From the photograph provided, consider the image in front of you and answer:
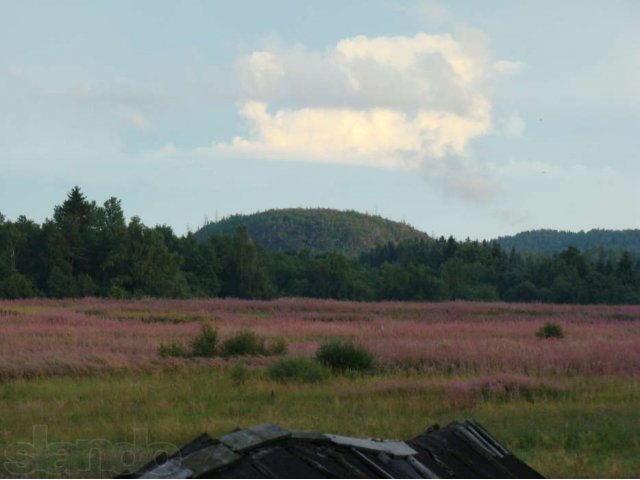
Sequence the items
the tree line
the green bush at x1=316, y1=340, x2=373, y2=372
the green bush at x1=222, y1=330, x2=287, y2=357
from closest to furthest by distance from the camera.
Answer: the green bush at x1=316, y1=340, x2=373, y2=372, the green bush at x1=222, y1=330, x2=287, y2=357, the tree line

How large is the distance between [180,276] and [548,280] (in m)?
37.2

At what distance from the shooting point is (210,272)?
277 feet

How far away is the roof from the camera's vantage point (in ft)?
18.0

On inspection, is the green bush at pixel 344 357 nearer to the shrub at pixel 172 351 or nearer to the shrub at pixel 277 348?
the shrub at pixel 277 348

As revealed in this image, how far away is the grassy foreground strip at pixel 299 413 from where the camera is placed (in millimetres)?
12000

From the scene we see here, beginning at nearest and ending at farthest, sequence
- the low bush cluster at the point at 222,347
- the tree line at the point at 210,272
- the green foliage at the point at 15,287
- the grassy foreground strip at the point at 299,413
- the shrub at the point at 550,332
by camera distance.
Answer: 1. the grassy foreground strip at the point at 299,413
2. the low bush cluster at the point at 222,347
3. the shrub at the point at 550,332
4. the green foliage at the point at 15,287
5. the tree line at the point at 210,272

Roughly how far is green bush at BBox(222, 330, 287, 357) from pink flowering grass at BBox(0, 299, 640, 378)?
69cm

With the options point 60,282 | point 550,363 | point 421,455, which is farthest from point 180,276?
point 421,455

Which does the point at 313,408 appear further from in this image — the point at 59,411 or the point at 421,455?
the point at 421,455

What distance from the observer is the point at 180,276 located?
71.7 m

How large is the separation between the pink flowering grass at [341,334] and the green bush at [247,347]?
690 mm

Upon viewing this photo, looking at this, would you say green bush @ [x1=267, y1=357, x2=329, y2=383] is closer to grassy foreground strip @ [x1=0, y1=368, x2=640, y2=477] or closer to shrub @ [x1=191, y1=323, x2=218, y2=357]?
grassy foreground strip @ [x1=0, y1=368, x2=640, y2=477]

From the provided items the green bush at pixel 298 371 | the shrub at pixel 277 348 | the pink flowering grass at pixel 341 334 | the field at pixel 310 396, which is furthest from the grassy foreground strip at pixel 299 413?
the shrub at pixel 277 348

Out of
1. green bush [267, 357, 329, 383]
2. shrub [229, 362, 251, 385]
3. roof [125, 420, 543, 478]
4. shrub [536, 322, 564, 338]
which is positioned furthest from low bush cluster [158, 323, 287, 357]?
roof [125, 420, 543, 478]
